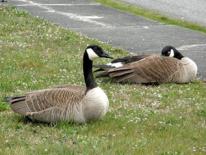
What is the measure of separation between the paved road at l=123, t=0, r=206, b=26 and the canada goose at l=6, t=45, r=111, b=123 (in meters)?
9.70

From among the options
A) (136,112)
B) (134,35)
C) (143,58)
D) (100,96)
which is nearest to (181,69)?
(143,58)

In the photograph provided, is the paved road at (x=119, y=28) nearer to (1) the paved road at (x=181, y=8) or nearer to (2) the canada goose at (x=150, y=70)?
(2) the canada goose at (x=150, y=70)

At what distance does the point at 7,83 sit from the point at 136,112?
2.25 metres

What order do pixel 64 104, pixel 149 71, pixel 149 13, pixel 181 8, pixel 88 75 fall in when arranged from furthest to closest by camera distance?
pixel 181 8 < pixel 149 13 < pixel 149 71 < pixel 88 75 < pixel 64 104

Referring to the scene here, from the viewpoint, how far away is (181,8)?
19.7 metres

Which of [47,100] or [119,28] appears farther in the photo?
[119,28]

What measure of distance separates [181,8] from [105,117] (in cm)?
1208

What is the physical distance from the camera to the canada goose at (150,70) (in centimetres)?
1029

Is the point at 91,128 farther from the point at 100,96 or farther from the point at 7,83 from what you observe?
the point at 7,83

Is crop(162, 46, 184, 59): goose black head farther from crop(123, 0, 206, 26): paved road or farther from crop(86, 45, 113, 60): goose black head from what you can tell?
crop(123, 0, 206, 26): paved road

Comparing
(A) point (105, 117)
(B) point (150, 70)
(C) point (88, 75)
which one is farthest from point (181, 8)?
(C) point (88, 75)

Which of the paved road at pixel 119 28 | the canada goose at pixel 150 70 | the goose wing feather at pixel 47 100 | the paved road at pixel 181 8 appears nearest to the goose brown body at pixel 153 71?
the canada goose at pixel 150 70

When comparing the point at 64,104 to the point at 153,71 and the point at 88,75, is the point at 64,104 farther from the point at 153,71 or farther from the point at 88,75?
the point at 153,71

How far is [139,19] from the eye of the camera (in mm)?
17375
